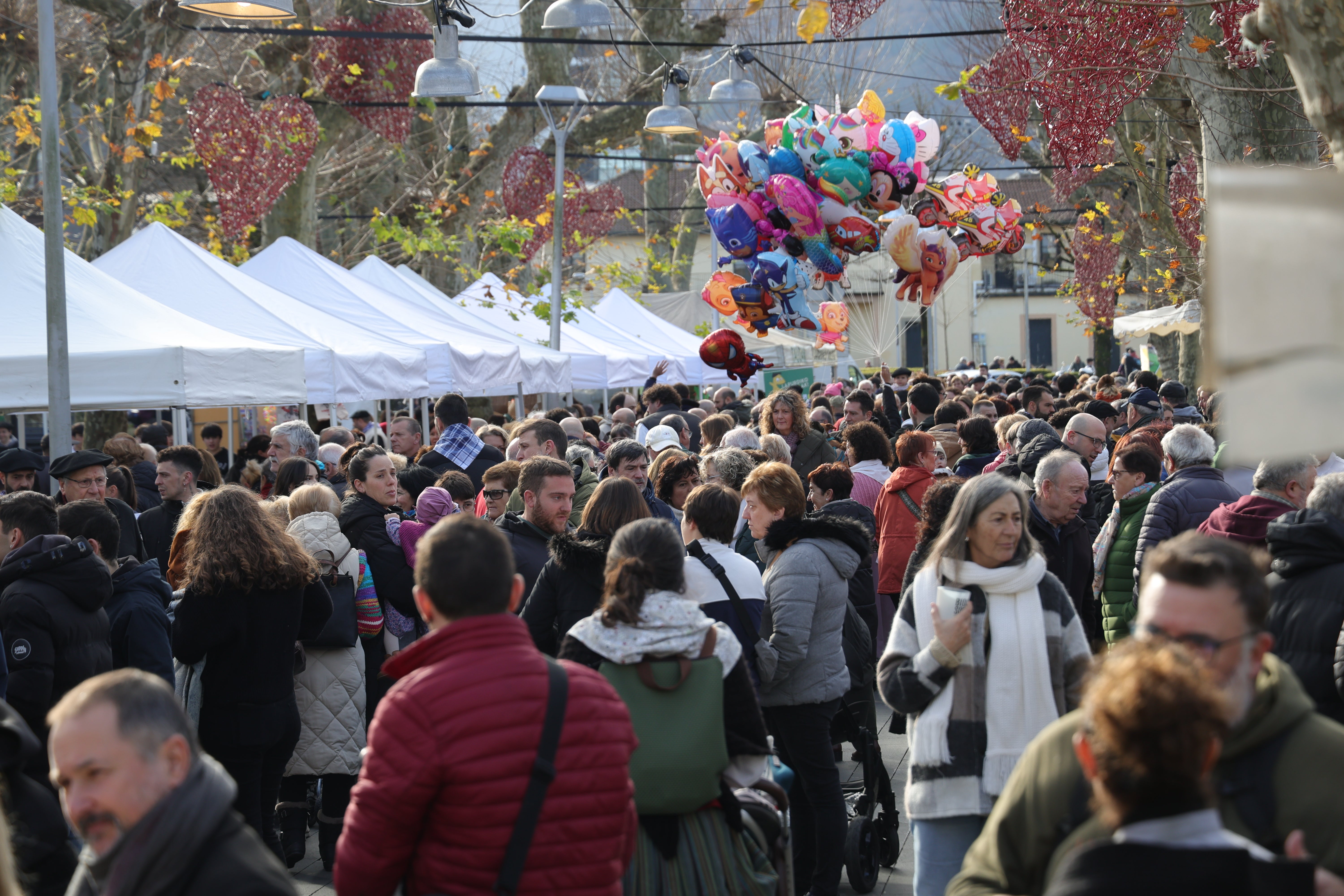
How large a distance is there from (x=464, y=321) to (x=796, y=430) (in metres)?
8.89

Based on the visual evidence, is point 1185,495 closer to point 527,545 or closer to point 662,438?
point 527,545

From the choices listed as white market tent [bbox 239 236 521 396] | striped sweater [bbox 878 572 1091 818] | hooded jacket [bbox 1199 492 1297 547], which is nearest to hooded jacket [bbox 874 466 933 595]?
hooded jacket [bbox 1199 492 1297 547]

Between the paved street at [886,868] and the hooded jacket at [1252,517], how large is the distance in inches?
77.5

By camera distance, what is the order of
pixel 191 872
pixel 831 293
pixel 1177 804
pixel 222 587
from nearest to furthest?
pixel 1177 804 < pixel 191 872 < pixel 222 587 < pixel 831 293

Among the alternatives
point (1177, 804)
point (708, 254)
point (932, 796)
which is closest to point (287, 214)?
point (932, 796)

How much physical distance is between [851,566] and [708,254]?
5408 cm

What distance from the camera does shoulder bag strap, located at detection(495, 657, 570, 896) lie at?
261 centimetres

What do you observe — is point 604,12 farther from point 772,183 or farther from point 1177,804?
point 1177,804

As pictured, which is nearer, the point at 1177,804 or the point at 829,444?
the point at 1177,804

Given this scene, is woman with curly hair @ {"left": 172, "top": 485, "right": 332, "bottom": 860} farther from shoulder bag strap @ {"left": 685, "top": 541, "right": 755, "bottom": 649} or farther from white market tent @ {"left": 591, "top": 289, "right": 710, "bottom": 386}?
white market tent @ {"left": 591, "top": 289, "right": 710, "bottom": 386}

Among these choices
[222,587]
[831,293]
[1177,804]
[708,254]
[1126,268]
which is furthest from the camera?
Answer: [708,254]

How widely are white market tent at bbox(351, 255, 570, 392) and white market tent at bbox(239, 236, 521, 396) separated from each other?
0.50 meters

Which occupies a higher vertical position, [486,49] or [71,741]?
[486,49]

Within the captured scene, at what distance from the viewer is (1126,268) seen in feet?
98.7
